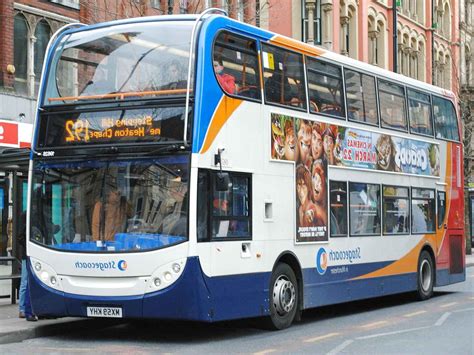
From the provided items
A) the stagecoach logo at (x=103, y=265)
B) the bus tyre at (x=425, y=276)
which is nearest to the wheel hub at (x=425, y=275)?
the bus tyre at (x=425, y=276)

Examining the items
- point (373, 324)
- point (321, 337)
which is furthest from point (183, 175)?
point (373, 324)

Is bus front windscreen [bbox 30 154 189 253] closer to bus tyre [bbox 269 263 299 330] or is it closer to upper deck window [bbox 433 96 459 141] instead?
bus tyre [bbox 269 263 299 330]

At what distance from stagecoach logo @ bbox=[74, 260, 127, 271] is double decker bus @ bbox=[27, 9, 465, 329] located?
0.05 ft

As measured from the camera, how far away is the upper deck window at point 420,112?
18703mm

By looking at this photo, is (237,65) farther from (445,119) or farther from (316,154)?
(445,119)

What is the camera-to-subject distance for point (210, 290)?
11742mm

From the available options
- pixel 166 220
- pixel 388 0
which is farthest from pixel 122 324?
pixel 388 0

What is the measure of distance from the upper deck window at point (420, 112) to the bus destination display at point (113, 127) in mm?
7992

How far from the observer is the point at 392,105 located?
58.3 feet

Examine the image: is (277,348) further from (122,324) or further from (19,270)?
(19,270)

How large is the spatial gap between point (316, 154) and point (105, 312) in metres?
4.62

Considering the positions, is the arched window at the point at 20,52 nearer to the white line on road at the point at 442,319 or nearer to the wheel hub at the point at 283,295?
the wheel hub at the point at 283,295

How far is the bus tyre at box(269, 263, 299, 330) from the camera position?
43.4 ft

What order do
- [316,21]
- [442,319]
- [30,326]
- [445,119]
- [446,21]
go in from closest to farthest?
[30,326] → [442,319] → [445,119] → [316,21] → [446,21]
